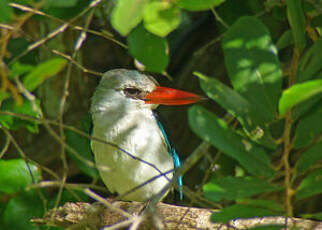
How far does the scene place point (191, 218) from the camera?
2.49 m

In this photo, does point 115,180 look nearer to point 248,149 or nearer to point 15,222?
point 15,222

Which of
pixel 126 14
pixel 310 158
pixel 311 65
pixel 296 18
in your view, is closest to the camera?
pixel 126 14

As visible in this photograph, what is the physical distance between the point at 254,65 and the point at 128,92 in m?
1.62

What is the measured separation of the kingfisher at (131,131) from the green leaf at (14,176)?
16.5 inches

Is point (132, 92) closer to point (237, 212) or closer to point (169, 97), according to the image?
point (169, 97)

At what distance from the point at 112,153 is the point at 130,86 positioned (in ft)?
1.55

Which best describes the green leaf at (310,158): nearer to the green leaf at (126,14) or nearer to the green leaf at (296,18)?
the green leaf at (296,18)

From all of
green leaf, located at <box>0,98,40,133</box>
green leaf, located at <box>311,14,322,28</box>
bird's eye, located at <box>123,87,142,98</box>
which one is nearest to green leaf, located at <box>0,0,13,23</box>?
green leaf, located at <box>0,98,40,133</box>

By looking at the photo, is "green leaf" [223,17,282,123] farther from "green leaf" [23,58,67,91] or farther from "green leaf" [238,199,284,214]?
"green leaf" [23,58,67,91]

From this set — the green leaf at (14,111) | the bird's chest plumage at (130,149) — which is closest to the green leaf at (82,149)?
the bird's chest plumage at (130,149)

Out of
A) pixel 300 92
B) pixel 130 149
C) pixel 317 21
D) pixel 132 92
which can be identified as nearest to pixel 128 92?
pixel 132 92

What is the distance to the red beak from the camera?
276cm

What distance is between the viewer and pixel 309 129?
161cm

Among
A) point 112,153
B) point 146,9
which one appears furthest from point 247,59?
point 112,153
